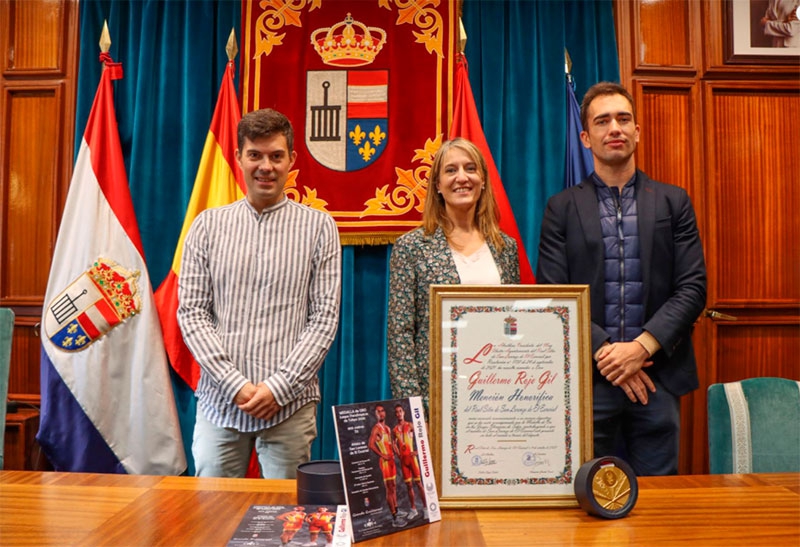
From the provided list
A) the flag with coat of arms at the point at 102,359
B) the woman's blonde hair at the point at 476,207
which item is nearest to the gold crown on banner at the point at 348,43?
the woman's blonde hair at the point at 476,207

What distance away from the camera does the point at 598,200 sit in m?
2.03

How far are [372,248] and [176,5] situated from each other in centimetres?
150

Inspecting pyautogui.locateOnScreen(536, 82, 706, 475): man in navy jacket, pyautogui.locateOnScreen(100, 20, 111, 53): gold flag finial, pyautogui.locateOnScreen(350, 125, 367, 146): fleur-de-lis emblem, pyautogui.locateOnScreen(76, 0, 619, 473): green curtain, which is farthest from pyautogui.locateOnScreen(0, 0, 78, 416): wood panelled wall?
pyautogui.locateOnScreen(536, 82, 706, 475): man in navy jacket

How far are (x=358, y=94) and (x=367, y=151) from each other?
0.28 meters

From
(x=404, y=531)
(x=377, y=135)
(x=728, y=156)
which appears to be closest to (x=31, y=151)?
(x=377, y=135)

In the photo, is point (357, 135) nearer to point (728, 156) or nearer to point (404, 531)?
point (728, 156)

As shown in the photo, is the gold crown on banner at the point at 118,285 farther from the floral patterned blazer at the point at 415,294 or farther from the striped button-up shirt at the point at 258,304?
the floral patterned blazer at the point at 415,294

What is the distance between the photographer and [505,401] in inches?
43.3

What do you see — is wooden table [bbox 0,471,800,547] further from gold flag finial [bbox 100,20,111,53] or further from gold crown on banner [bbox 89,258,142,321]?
gold flag finial [bbox 100,20,111,53]

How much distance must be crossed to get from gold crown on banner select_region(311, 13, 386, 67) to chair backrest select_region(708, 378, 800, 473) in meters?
2.09

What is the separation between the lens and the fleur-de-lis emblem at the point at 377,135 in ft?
9.59

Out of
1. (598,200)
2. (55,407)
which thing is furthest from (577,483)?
(55,407)

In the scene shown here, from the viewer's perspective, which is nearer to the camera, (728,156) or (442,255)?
(442,255)

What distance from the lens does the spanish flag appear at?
2732 millimetres
